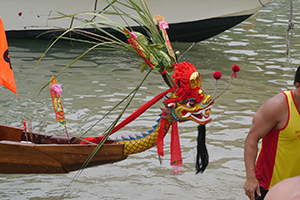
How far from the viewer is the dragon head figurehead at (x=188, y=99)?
287 centimetres

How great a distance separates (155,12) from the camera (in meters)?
8.70

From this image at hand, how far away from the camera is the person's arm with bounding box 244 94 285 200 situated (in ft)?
7.39

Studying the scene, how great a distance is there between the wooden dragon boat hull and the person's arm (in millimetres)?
1122

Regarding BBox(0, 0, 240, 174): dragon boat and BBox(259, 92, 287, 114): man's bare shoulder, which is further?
BBox(0, 0, 240, 174): dragon boat

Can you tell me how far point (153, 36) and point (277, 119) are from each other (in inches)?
52.9

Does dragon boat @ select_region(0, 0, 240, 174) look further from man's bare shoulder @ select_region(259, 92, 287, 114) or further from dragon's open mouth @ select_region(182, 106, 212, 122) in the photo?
man's bare shoulder @ select_region(259, 92, 287, 114)

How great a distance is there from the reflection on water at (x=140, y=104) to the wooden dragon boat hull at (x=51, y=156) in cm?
51

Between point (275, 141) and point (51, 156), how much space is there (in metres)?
1.79

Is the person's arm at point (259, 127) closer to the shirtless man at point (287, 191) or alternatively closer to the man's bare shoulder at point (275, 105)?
the man's bare shoulder at point (275, 105)

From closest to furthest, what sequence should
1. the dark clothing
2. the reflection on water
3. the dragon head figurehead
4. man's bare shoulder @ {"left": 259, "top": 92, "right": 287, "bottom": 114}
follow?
man's bare shoulder @ {"left": 259, "top": 92, "right": 287, "bottom": 114} → the dark clothing → the dragon head figurehead → the reflection on water

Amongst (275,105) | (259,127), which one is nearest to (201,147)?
(259,127)

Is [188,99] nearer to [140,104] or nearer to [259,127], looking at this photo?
[259,127]

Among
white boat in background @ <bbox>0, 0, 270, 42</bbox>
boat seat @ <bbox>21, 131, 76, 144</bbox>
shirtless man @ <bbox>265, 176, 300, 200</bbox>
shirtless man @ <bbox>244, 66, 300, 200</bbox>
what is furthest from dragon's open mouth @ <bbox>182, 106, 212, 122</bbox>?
white boat in background @ <bbox>0, 0, 270, 42</bbox>

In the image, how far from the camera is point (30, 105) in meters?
5.72
